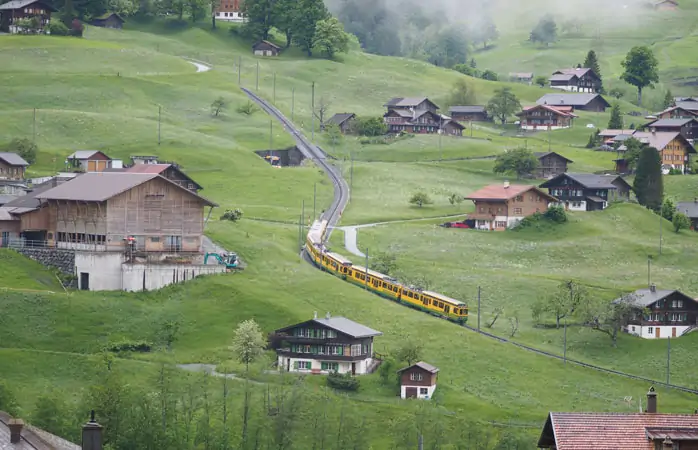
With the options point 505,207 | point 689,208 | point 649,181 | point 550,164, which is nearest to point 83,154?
point 505,207

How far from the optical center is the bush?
95.2 metres

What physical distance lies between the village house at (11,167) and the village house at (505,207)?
141 feet

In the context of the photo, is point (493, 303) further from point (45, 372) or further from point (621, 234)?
point (45, 372)

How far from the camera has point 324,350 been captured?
99.9 metres

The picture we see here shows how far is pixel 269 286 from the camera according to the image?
111375 millimetres

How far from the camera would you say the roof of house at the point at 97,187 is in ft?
364

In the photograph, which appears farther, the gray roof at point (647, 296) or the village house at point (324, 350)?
the gray roof at point (647, 296)

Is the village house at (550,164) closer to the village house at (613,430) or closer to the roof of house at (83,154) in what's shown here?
the roof of house at (83,154)

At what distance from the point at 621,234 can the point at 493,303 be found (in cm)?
3147

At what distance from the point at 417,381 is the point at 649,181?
7365cm

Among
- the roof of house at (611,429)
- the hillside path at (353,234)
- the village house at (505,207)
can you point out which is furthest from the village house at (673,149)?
the roof of house at (611,429)

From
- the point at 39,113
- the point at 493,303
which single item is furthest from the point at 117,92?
the point at 493,303

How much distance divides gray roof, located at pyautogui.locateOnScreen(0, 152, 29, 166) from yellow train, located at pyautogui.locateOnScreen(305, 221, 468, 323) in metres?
32.8

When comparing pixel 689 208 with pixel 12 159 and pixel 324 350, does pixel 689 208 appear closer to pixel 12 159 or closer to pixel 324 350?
pixel 12 159
